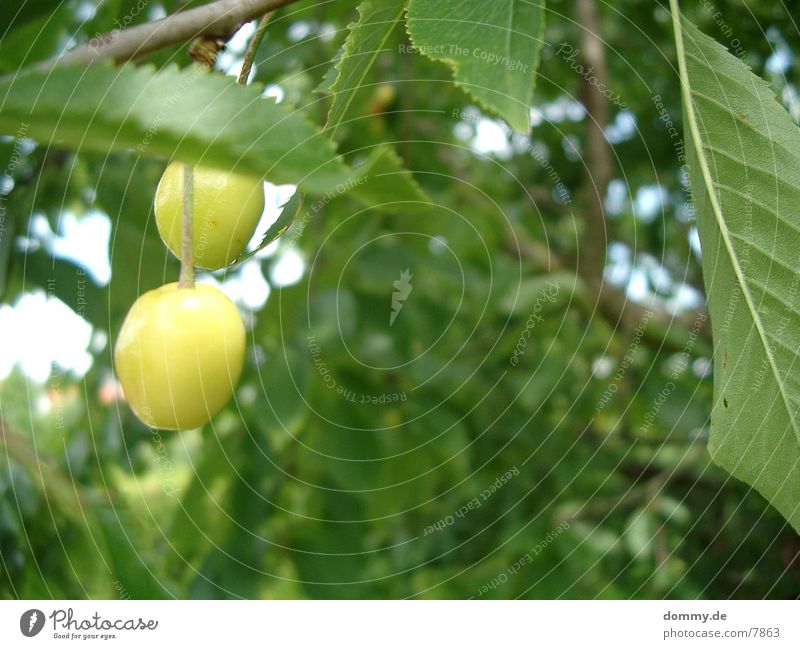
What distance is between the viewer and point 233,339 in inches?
13.0

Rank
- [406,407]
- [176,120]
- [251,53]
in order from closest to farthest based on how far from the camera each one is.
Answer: [176,120], [251,53], [406,407]

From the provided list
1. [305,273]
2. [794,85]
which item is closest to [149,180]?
[305,273]

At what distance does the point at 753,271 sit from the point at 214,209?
0.24 m

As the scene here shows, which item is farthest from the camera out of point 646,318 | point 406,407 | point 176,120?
point 646,318

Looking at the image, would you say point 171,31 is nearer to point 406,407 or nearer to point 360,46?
point 360,46

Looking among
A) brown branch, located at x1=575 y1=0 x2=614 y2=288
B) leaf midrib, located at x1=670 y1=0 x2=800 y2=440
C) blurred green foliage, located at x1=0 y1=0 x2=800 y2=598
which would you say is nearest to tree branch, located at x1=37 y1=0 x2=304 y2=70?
leaf midrib, located at x1=670 y1=0 x2=800 y2=440

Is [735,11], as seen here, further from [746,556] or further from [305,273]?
[746,556]

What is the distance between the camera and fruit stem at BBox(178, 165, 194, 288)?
32cm

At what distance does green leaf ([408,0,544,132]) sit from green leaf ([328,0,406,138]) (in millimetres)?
24

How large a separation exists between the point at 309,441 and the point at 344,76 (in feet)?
2.21

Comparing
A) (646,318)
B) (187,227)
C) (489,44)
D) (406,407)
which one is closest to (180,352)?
(187,227)

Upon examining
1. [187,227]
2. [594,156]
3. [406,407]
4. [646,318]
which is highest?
[594,156]

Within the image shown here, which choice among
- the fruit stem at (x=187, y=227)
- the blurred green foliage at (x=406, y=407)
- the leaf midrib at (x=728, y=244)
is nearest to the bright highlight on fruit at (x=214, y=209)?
the fruit stem at (x=187, y=227)

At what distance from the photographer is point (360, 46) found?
1.14ft
